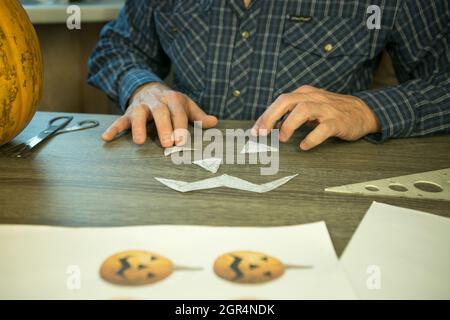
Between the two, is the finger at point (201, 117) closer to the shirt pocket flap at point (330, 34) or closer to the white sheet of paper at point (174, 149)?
the white sheet of paper at point (174, 149)

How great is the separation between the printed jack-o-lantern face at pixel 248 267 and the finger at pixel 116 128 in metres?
0.38

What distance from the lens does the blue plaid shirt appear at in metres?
0.98

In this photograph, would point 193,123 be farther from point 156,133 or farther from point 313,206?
point 313,206

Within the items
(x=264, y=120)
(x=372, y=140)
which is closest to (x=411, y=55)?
(x=372, y=140)

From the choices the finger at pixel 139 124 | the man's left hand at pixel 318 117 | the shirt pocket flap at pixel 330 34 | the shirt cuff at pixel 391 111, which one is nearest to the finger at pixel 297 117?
the man's left hand at pixel 318 117

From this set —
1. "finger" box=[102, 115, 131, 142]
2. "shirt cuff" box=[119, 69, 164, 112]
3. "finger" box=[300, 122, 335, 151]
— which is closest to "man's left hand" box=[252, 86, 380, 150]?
"finger" box=[300, 122, 335, 151]

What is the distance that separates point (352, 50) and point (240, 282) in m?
0.75

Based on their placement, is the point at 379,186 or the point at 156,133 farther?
the point at 156,133

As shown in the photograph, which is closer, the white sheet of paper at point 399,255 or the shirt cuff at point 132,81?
the white sheet of paper at point 399,255

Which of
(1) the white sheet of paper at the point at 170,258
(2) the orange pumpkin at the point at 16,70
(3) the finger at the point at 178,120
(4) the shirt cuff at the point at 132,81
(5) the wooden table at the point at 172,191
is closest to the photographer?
(1) the white sheet of paper at the point at 170,258

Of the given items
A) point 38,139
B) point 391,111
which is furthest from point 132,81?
point 391,111

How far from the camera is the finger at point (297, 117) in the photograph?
2.40 ft

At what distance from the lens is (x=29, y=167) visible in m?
0.65

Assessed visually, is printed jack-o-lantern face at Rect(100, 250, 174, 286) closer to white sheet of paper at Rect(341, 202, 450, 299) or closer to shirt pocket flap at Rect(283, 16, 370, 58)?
white sheet of paper at Rect(341, 202, 450, 299)
